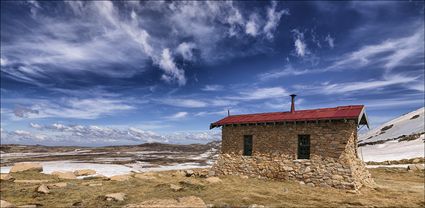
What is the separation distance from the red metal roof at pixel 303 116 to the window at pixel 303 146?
4.63 ft

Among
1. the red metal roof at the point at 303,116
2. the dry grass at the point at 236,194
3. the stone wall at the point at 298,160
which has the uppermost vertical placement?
the red metal roof at the point at 303,116

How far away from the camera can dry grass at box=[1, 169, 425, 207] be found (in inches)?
571

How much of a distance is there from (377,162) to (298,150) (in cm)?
2179

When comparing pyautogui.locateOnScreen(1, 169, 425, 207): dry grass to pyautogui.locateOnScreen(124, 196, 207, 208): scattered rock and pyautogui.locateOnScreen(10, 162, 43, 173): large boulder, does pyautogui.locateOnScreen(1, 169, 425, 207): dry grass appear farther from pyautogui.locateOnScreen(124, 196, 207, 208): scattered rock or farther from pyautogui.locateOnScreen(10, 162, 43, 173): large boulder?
pyautogui.locateOnScreen(10, 162, 43, 173): large boulder

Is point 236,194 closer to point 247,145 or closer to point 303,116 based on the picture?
point 247,145

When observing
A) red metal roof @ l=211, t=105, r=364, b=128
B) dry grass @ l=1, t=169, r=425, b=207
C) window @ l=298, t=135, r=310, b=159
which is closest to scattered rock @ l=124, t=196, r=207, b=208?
dry grass @ l=1, t=169, r=425, b=207

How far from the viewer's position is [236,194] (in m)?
16.3

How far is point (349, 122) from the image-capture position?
18547mm

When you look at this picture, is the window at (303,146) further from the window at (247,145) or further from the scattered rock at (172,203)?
the scattered rock at (172,203)

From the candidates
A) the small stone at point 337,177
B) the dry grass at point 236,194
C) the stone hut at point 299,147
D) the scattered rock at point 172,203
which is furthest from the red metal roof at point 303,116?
the scattered rock at point 172,203

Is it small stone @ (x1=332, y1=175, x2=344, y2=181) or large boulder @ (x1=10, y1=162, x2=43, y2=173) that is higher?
small stone @ (x1=332, y1=175, x2=344, y2=181)

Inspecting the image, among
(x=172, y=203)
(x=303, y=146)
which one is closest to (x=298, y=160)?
(x=303, y=146)

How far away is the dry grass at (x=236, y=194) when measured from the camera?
14516 mm

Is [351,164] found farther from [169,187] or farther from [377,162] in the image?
[377,162]
